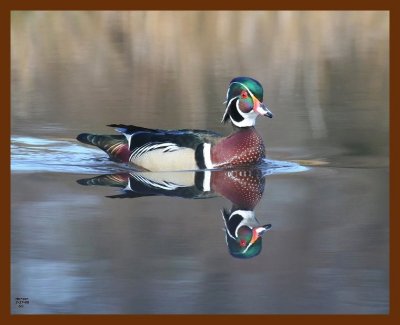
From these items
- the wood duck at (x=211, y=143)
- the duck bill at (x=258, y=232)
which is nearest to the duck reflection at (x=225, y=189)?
the duck bill at (x=258, y=232)

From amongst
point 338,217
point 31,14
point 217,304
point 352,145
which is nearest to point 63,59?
point 31,14

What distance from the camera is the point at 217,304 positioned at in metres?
9.02

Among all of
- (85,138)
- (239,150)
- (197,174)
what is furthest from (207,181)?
(85,138)

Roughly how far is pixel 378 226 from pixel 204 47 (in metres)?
5.32

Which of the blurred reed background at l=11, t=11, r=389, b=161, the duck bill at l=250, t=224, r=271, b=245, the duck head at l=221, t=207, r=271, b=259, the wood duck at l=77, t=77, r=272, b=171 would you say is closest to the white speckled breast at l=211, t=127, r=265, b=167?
the wood duck at l=77, t=77, r=272, b=171

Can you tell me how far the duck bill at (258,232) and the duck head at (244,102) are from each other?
171 cm

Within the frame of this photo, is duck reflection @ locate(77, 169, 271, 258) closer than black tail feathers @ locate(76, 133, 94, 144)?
Yes

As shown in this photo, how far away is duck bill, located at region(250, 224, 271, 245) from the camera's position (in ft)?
33.0

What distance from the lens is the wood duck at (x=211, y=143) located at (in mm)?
11688

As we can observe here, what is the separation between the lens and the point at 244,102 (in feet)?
38.8

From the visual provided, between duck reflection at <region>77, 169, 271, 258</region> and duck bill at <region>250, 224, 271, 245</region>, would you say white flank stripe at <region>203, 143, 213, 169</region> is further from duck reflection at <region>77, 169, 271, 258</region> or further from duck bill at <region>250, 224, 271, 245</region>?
duck bill at <region>250, 224, 271, 245</region>

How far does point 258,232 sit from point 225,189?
1.11 m

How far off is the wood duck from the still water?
0.49 ft

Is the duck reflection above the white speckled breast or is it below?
below
